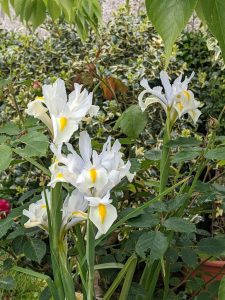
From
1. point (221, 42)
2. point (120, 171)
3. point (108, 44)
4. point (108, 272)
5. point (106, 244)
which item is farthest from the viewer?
point (108, 44)

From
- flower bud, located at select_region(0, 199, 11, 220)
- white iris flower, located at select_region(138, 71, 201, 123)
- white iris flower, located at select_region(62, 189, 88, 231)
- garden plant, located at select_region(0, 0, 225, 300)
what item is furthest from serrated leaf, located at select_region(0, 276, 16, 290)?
white iris flower, located at select_region(138, 71, 201, 123)

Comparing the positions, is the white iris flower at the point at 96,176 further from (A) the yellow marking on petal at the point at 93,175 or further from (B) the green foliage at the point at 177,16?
(B) the green foliage at the point at 177,16

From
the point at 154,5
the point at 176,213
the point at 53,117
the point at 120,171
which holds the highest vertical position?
the point at 154,5

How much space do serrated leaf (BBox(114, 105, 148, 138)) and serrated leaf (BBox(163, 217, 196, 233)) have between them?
0.37 meters

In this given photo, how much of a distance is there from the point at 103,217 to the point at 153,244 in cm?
24

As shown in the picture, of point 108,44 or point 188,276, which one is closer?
point 188,276

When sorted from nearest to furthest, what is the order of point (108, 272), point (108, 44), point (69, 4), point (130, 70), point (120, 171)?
point (120, 171) < point (69, 4) < point (108, 272) < point (130, 70) < point (108, 44)

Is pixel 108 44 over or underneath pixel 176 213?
over

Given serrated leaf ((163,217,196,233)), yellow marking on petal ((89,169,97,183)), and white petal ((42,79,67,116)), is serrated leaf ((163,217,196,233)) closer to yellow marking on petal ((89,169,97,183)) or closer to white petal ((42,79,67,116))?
yellow marking on petal ((89,169,97,183))

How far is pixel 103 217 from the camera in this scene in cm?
136

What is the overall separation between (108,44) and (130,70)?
0.34m

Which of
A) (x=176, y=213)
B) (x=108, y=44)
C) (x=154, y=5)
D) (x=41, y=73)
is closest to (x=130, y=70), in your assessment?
(x=108, y=44)

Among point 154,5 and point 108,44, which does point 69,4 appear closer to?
point 154,5

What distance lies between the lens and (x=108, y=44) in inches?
156
